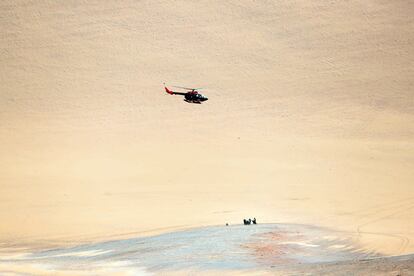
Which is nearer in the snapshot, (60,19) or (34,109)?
(34,109)

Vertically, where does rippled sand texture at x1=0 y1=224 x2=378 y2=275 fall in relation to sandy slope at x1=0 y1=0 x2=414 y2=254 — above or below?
below

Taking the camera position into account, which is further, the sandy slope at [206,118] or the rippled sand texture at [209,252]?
the sandy slope at [206,118]

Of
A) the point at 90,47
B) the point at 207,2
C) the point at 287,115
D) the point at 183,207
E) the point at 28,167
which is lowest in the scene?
the point at 183,207

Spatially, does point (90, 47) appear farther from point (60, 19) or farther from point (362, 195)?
point (362, 195)

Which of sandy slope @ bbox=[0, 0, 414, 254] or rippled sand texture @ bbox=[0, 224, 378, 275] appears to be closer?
rippled sand texture @ bbox=[0, 224, 378, 275]

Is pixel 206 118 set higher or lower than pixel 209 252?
higher

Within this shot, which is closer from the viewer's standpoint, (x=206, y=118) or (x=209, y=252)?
(x=209, y=252)

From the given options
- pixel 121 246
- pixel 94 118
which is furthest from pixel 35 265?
pixel 94 118

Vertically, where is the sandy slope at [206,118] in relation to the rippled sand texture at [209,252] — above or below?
above
